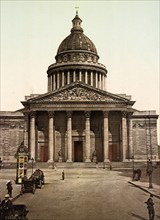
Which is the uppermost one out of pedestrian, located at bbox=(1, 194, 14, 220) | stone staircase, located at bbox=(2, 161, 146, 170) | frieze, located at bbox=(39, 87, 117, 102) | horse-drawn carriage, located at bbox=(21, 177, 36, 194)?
frieze, located at bbox=(39, 87, 117, 102)

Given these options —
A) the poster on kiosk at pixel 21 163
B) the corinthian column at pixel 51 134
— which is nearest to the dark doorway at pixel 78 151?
the corinthian column at pixel 51 134

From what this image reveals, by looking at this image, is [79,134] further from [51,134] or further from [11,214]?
[11,214]

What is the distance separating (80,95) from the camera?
192ft

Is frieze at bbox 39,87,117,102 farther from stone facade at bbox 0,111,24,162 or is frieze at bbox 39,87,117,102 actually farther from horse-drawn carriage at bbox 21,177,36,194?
horse-drawn carriage at bbox 21,177,36,194

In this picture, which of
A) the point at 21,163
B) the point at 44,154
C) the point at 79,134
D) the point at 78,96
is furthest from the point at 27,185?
the point at 79,134

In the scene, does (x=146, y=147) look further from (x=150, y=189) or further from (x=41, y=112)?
(x=150, y=189)

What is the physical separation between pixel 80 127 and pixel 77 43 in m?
27.6

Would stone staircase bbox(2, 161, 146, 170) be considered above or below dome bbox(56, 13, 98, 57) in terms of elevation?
below

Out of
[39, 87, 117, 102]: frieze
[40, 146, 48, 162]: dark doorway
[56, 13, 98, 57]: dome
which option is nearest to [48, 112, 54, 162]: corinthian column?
[39, 87, 117, 102]: frieze

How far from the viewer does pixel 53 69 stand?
78.3 m

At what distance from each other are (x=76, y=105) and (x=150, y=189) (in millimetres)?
30827

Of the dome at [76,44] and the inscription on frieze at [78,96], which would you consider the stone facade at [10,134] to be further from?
the dome at [76,44]

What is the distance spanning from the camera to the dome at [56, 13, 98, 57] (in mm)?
81169

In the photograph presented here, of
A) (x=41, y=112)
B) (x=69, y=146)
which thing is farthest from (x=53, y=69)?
(x=69, y=146)
